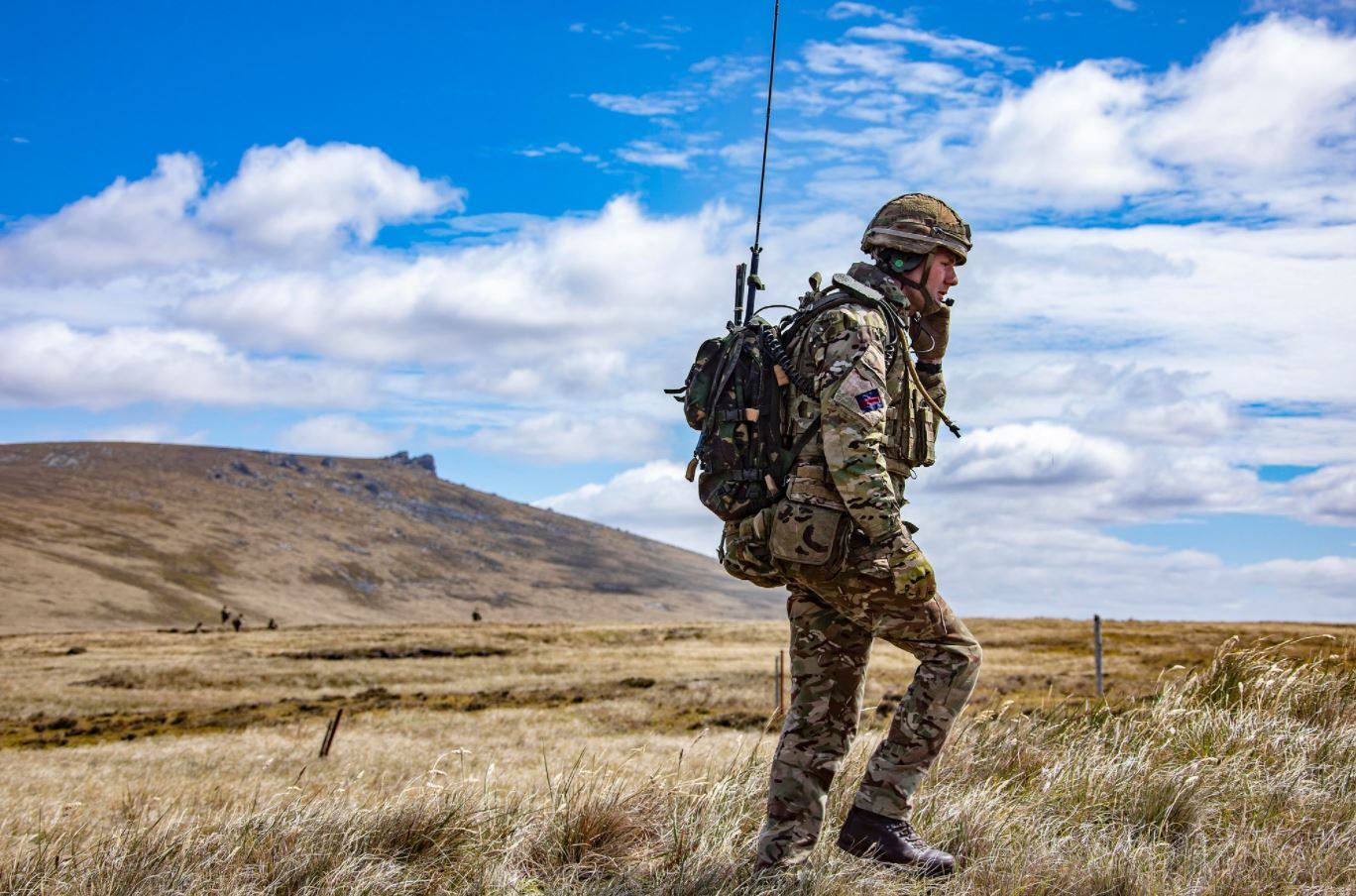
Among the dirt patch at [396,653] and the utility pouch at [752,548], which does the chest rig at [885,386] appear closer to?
the utility pouch at [752,548]

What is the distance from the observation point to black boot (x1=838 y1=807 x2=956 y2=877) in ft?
14.6

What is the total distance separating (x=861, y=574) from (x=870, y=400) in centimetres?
66

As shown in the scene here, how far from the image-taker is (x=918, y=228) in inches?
194

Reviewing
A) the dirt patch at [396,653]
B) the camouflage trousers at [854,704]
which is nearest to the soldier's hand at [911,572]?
the camouflage trousers at [854,704]

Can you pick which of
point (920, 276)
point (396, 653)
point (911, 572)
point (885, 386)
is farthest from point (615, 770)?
point (396, 653)

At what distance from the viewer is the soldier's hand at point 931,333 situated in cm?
527

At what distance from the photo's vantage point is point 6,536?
14512cm

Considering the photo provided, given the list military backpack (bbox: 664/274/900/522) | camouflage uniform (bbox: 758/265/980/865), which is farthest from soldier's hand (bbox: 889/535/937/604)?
military backpack (bbox: 664/274/900/522)

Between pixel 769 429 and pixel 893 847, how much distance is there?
168 centimetres

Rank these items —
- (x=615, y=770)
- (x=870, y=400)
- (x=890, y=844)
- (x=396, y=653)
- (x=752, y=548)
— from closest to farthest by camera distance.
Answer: (x=870, y=400) < (x=890, y=844) < (x=752, y=548) < (x=615, y=770) < (x=396, y=653)

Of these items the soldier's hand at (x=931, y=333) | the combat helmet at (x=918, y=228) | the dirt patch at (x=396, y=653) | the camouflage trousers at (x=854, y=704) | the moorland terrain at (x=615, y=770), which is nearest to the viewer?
the moorland terrain at (x=615, y=770)

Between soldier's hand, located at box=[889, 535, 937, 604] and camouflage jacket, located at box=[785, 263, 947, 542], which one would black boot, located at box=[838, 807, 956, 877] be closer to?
soldier's hand, located at box=[889, 535, 937, 604]

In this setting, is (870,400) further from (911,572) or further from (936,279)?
(936,279)

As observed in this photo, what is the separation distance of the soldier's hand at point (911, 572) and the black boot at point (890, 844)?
0.93m
